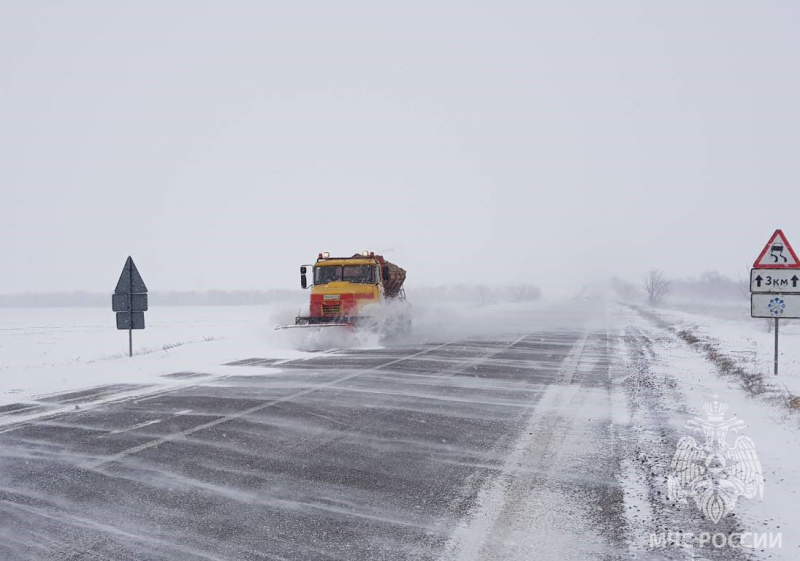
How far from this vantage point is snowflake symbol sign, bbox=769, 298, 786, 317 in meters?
11.0

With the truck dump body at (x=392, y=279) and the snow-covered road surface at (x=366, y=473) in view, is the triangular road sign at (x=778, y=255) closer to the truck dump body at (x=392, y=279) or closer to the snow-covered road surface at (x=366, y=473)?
the snow-covered road surface at (x=366, y=473)

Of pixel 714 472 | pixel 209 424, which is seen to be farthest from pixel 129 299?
pixel 714 472

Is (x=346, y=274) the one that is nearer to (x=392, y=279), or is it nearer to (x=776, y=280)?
(x=392, y=279)

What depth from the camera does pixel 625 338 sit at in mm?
22875

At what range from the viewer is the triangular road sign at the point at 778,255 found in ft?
36.1

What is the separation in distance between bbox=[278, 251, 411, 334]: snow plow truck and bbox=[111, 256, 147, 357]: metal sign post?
194 inches

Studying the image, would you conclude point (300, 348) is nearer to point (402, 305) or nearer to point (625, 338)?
point (402, 305)

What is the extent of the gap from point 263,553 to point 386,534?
85cm

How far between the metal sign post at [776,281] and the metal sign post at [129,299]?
14.3 m

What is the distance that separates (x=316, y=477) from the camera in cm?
537

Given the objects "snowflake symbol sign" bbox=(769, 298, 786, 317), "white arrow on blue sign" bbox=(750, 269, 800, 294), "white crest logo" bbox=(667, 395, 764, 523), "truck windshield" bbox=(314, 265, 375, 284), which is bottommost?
"white crest logo" bbox=(667, 395, 764, 523)

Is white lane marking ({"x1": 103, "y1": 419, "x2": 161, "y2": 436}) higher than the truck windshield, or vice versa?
the truck windshield

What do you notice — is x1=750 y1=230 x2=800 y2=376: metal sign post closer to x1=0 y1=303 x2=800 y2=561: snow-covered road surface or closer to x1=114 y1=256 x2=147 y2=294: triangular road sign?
x1=0 y1=303 x2=800 y2=561: snow-covered road surface

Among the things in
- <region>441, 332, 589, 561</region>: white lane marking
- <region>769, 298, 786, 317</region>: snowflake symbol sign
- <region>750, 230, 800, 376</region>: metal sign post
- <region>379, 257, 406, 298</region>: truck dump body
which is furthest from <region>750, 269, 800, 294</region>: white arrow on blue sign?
<region>379, 257, 406, 298</region>: truck dump body
